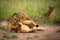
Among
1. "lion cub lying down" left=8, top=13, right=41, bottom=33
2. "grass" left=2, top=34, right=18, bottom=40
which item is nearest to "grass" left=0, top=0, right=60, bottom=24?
"lion cub lying down" left=8, top=13, right=41, bottom=33

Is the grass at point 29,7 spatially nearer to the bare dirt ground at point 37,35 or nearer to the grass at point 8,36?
the bare dirt ground at point 37,35

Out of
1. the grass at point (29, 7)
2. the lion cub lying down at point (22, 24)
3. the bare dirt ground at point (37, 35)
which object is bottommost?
the bare dirt ground at point (37, 35)

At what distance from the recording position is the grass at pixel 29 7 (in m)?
3.76

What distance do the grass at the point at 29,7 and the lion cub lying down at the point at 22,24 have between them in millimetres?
97

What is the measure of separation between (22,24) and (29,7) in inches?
12.2

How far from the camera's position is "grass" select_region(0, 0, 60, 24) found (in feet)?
12.3

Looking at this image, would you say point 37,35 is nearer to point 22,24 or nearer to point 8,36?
point 22,24

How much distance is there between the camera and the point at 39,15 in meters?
3.79

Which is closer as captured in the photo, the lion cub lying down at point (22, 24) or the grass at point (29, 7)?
the lion cub lying down at point (22, 24)

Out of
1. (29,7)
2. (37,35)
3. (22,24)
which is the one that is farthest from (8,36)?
(29,7)

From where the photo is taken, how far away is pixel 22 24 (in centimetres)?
365

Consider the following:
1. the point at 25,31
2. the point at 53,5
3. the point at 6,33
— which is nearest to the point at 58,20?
the point at 53,5

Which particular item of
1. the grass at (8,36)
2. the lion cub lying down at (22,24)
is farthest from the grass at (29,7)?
the grass at (8,36)

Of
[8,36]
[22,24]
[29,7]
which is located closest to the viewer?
[8,36]
